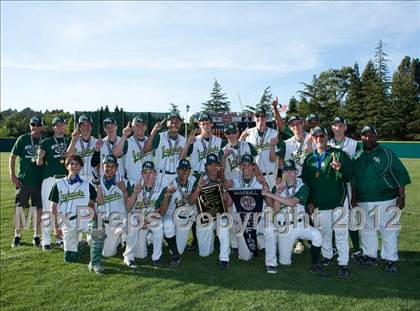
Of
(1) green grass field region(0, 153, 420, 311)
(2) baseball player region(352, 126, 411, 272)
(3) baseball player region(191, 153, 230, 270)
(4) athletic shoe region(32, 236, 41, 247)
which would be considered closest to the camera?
A: (1) green grass field region(0, 153, 420, 311)

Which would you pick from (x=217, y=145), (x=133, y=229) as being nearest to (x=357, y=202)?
(x=217, y=145)

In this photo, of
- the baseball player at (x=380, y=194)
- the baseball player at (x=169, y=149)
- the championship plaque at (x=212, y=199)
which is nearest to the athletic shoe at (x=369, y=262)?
the baseball player at (x=380, y=194)

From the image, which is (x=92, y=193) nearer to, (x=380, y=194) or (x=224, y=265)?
(x=224, y=265)

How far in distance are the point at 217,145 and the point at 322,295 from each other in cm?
292

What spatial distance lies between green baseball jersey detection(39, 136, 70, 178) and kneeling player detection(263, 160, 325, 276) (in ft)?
10.9

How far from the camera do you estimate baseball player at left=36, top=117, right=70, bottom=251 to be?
6.64 meters

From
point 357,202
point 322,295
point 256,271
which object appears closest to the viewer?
point 322,295

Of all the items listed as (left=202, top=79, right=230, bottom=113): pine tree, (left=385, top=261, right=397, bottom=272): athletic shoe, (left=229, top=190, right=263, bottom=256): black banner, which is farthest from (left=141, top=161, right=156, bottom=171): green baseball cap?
(left=202, top=79, right=230, bottom=113): pine tree

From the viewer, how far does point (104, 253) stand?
6.30 m

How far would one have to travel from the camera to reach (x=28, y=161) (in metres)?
6.83

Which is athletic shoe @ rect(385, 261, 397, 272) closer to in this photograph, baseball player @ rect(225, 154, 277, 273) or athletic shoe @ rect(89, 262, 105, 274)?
baseball player @ rect(225, 154, 277, 273)

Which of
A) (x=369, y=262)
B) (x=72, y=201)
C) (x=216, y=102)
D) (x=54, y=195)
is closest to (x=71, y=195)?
(x=72, y=201)

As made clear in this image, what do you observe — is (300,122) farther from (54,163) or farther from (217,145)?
(54,163)

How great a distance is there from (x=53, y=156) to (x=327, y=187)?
4.24m
